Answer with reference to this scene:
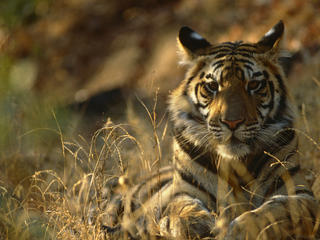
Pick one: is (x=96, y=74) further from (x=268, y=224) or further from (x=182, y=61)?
(x=268, y=224)

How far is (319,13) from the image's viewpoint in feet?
33.2

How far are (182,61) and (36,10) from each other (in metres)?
11.2

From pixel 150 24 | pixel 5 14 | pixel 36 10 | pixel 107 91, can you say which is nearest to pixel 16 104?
pixel 107 91

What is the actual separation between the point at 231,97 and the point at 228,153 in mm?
380

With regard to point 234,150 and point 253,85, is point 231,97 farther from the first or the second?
point 234,150

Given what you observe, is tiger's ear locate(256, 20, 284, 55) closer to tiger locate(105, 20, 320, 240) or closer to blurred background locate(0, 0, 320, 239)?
tiger locate(105, 20, 320, 240)

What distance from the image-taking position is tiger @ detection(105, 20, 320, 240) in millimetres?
3346

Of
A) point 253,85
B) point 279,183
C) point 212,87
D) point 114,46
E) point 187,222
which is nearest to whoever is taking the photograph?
point 187,222

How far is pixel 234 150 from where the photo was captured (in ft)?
12.2

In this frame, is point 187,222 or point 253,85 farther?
point 253,85

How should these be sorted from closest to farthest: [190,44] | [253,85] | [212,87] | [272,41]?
[253,85], [212,87], [272,41], [190,44]

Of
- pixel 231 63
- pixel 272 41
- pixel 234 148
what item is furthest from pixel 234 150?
pixel 272 41

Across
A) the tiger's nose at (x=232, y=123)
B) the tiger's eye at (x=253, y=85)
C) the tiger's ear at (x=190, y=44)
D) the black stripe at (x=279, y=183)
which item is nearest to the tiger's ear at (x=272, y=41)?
the tiger's eye at (x=253, y=85)

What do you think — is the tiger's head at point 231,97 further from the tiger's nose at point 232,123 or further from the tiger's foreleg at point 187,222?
the tiger's foreleg at point 187,222
